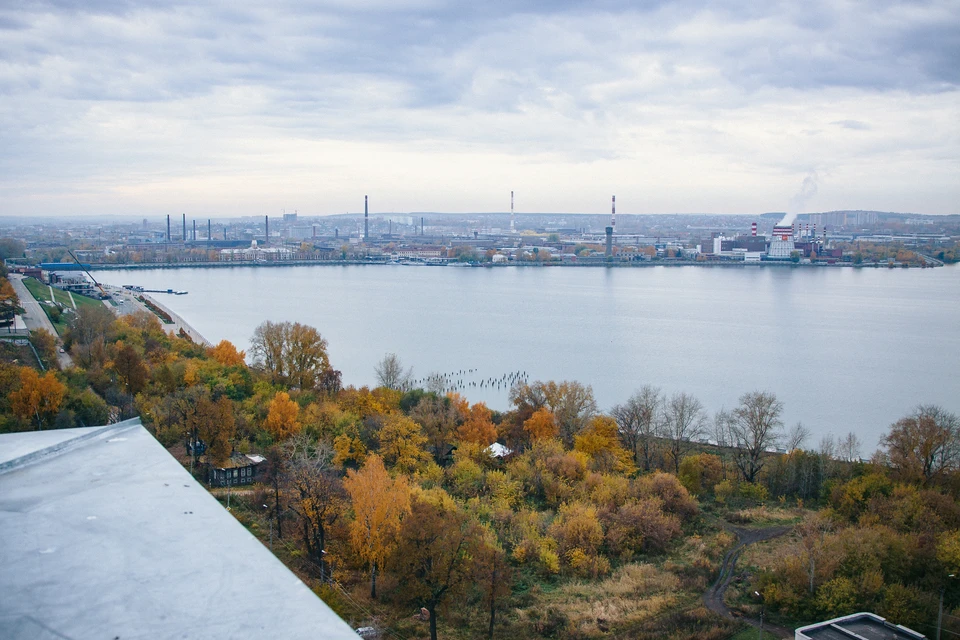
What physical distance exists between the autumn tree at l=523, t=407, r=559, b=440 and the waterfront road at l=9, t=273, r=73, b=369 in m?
6.30

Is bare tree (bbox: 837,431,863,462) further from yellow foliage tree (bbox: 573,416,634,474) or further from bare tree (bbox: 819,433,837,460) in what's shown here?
yellow foliage tree (bbox: 573,416,634,474)

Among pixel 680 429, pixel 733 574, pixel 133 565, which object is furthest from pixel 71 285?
pixel 133 565

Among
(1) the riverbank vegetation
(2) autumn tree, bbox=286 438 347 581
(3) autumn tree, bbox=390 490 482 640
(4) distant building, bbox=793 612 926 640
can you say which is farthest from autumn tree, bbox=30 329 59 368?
(4) distant building, bbox=793 612 926 640

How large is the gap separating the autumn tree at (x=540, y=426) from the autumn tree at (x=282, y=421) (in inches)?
93.4

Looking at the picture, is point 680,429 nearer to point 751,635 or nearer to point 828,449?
point 828,449

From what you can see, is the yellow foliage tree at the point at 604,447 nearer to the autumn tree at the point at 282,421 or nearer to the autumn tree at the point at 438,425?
the autumn tree at the point at 438,425

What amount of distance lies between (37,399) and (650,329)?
1318 centimetres

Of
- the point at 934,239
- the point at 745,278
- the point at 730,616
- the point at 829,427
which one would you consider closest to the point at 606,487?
the point at 730,616

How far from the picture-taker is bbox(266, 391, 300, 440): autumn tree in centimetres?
745

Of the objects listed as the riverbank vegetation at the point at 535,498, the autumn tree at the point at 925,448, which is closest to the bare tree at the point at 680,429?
the riverbank vegetation at the point at 535,498

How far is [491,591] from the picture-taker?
4.14 m

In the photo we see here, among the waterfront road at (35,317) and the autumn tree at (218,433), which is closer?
the autumn tree at (218,433)

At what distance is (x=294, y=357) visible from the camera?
32.6 ft

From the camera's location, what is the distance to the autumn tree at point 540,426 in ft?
26.1
